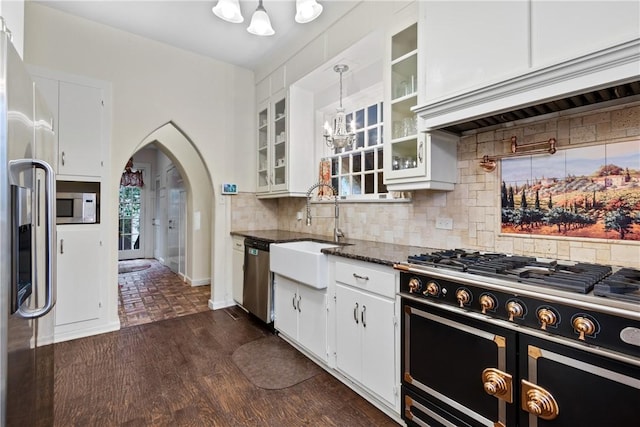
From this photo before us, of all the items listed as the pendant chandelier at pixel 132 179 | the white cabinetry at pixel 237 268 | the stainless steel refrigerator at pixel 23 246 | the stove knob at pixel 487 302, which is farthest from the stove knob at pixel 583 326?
the pendant chandelier at pixel 132 179

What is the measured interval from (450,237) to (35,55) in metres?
3.91

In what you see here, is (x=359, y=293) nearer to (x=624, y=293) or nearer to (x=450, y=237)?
(x=450, y=237)

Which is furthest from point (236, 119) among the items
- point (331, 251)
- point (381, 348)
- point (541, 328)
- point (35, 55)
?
point (541, 328)

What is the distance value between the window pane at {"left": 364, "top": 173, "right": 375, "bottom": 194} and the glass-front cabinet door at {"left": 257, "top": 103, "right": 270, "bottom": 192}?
1.31 metres

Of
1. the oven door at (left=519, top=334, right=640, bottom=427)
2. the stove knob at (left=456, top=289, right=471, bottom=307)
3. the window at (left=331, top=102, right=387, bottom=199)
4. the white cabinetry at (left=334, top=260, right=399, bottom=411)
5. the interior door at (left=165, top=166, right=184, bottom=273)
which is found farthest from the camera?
the interior door at (left=165, top=166, right=184, bottom=273)

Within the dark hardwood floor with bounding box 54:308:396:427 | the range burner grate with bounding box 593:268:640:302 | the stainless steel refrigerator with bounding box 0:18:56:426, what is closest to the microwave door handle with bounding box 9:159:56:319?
the stainless steel refrigerator with bounding box 0:18:56:426

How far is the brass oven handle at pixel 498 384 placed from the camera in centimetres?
124

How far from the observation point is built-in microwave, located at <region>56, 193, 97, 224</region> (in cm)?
290

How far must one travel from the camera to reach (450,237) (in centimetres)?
217

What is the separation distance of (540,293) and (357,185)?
227cm

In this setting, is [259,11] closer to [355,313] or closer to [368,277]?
[368,277]

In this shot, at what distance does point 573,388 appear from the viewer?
Answer: 3.55ft

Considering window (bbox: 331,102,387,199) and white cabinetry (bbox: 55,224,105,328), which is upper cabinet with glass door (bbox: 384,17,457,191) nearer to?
window (bbox: 331,102,387,199)

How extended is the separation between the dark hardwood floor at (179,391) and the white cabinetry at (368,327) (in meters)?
0.18
